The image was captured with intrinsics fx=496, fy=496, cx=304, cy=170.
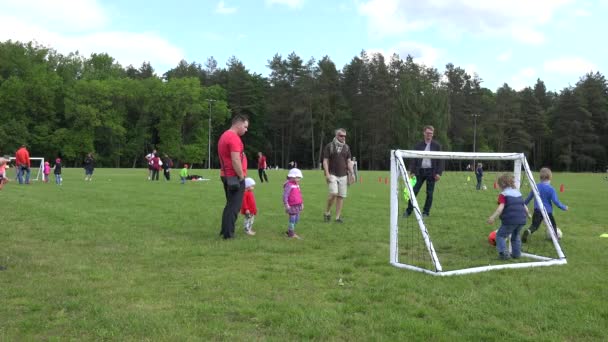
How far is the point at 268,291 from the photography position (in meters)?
5.05

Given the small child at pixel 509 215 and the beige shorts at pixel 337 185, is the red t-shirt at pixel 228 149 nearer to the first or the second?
the beige shorts at pixel 337 185

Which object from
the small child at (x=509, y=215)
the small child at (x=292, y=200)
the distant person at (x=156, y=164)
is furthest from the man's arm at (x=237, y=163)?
the distant person at (x=156, y=164)

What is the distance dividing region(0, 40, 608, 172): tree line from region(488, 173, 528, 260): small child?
213 ft

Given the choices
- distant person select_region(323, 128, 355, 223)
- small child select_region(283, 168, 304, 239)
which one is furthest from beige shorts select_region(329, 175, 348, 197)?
small child select_region(283, 168, 304, 239)

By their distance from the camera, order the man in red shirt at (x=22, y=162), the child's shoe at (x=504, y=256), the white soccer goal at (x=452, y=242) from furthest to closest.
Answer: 1. the man in red shirt at (x=22, y=162)
2. the child's shoe at (x=504, y=256)
3. the white soccer goal at (x=452, y=242)

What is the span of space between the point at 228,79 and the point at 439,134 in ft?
116

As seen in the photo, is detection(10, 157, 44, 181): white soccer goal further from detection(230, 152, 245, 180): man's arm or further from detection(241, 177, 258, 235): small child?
detection(230, 152, 245, 180): man's arm

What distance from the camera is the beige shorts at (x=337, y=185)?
10031mm

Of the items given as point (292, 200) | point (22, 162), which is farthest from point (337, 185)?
point (22, 162)

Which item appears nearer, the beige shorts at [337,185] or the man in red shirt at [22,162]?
the beige shorts at [337,185]

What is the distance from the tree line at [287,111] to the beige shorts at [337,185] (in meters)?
62.3

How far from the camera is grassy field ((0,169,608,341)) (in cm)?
399

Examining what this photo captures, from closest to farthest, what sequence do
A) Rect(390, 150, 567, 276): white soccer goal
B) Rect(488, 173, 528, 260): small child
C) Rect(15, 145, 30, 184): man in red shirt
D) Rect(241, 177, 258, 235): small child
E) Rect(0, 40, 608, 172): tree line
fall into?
Rect(390, 150, 567, 276): white soccer goal, Rect(488, 173, 528, 260): small child, Rect(241, 177, 258, 235): small child, Rect(15, 145, 30, 184): man in red shirt, Rect(0, 40, 608, 172): tree line

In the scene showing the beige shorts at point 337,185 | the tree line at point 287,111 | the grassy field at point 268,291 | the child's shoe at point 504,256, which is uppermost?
the tree line at point 287,111
